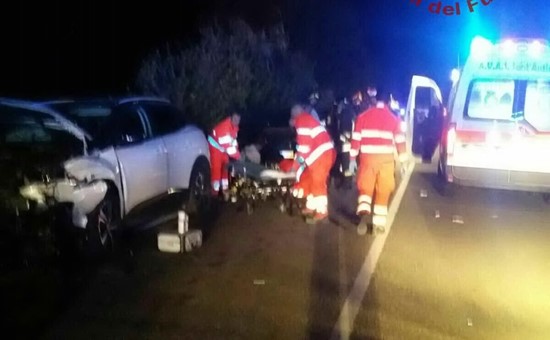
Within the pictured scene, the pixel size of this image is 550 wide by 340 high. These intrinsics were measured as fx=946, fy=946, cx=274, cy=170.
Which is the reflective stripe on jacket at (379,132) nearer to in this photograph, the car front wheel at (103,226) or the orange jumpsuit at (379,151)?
the orange jumpsuit at (379,151)

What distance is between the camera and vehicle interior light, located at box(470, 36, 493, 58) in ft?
43.5

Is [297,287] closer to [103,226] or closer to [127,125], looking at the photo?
[103,226]

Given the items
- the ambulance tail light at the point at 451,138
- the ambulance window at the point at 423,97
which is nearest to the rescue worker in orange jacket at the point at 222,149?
the ambulance tail light at the point at 451,138

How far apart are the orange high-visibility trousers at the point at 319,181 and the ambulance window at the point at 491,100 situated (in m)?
A: 2.78

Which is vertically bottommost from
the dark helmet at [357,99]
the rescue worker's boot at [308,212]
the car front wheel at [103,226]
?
the rescue worker's boot at [308,212]

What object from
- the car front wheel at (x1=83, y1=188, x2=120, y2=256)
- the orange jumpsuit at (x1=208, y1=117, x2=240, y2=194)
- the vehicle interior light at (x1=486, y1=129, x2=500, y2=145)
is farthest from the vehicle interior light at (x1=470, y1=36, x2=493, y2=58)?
the car front wheel at (x1=83, y1=188, x2=120, y2=256)

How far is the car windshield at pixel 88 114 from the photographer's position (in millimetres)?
9352

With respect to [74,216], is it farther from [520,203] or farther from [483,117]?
[520,203]

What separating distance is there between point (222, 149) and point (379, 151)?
10.0 feet

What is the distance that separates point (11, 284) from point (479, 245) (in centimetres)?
503

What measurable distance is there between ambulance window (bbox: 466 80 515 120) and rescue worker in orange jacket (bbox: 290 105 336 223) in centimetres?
280

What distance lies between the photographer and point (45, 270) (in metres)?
8.47

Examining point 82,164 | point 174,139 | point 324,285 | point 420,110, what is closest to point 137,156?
point 82,164

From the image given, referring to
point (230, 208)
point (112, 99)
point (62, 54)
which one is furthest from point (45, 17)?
point (112, 99)
